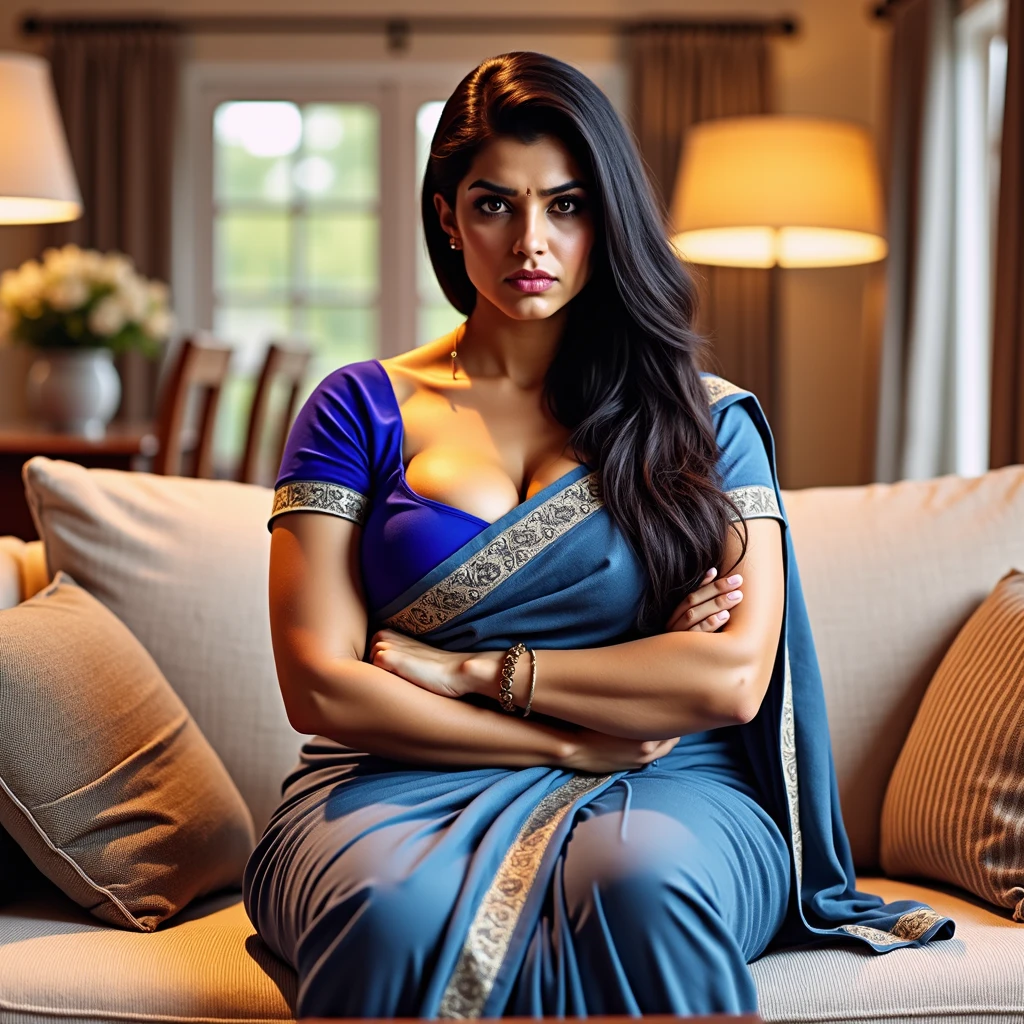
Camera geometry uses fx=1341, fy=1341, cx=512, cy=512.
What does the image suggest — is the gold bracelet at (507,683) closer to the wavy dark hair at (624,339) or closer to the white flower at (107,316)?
the wavy dark hair at (624,339)

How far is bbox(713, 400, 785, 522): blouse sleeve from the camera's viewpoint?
63.3 inches

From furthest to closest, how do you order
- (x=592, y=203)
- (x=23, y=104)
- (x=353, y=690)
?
(x=23, y=104), (x=592, y=203), (x=353, y=690)

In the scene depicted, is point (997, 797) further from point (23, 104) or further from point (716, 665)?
point (23, 104)

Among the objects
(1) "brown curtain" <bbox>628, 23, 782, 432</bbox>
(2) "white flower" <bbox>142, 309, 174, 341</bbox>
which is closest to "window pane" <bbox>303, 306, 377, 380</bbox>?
(1) "brown curtain" <bbox>628, 23, 782, 432</bbox>

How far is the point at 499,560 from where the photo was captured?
1542 mm

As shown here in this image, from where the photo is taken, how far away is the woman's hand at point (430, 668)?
4.96 feet

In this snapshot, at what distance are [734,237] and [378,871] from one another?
3.03 metres

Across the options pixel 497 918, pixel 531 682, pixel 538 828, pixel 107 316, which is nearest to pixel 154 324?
pixel 107 316

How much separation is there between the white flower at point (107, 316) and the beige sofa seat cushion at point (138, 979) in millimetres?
2409

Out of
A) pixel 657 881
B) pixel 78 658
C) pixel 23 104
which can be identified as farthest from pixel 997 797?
pixel 23 104

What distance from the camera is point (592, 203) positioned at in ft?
5.26

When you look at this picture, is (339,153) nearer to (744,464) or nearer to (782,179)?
(782,179)

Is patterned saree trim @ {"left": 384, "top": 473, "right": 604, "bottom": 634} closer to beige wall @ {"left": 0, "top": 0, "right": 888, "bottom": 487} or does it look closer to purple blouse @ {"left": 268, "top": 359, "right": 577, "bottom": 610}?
purple blouse @ {"left": 268, "top": 359, "right": 577, "bottom": 610}

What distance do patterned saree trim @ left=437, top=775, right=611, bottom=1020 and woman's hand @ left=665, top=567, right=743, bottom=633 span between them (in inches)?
9.8
